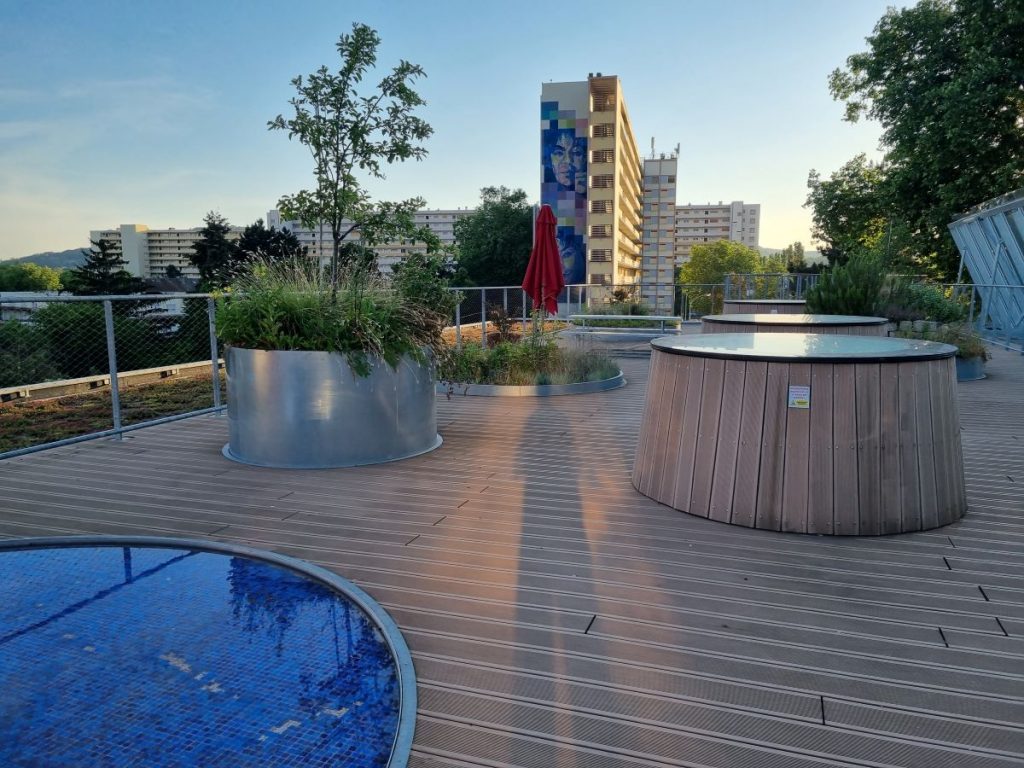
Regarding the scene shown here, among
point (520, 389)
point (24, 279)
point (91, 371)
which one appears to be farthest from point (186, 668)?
point (24, 279)

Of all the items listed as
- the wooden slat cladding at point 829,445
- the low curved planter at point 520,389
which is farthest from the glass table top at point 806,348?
the low curved planter at point 520,389

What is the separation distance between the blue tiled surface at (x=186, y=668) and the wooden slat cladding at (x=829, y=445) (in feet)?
6.55

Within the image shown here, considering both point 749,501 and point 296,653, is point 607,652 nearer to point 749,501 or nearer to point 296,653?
point 296,653

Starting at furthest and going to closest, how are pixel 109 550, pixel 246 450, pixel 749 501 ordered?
pixel 246 450
pixel 749 501
pixel 109 550

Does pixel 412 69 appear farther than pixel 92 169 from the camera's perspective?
No

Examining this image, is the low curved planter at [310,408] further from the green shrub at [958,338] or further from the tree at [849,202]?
the tree at [849,202]

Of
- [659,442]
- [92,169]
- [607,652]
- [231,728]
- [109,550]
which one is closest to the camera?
Result: [231,728]

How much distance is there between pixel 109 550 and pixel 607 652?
2439 millimetres

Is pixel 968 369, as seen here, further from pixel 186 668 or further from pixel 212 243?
pixel 212 243

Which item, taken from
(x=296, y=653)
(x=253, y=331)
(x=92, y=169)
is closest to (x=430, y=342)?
(x=253, y=331)

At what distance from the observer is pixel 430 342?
5012 mm

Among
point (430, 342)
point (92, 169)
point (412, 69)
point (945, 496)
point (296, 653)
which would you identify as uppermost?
point (92, 169)

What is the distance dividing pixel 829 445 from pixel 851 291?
7.26 meters

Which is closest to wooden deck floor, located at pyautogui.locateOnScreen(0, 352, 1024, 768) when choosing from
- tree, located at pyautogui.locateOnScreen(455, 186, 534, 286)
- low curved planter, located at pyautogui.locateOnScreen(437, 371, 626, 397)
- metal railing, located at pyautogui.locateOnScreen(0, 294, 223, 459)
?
metal railing, located at pyautogui.locateOnScreen(0, 294, 223, 459)
